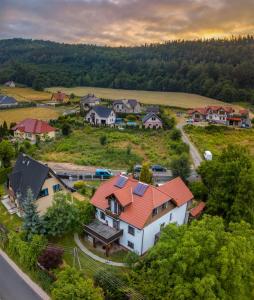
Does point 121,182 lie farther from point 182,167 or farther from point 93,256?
point 182,167

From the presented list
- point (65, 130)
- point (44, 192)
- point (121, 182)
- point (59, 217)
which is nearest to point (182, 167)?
point (121, 182)

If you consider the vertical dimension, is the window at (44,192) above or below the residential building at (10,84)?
below

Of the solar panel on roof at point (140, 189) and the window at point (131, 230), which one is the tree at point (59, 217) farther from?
the solar panel on roof at point (140, 189)

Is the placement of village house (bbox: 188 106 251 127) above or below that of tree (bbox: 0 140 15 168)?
above

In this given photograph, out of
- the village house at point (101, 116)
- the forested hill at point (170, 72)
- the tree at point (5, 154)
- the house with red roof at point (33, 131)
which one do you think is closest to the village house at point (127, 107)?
the village house at point (101, 116)

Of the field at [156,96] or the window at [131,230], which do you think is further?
the field at [156,96]

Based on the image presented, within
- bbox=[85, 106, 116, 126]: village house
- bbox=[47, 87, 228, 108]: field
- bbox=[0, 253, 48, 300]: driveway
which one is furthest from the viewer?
bbox=[47, 87, 228, 108]: field

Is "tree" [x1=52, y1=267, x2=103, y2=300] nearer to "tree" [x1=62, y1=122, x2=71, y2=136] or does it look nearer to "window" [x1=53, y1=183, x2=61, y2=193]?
"window" [x1=53, y1=183, x2=61, y2=193]

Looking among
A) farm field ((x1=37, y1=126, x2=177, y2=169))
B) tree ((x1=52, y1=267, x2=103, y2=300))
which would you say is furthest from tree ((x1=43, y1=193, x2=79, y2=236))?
farm field ((x1=37, y1=126, x2=177, y2=169))
